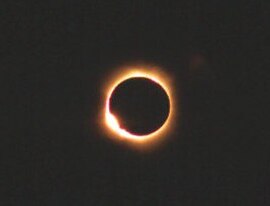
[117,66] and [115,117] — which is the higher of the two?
[117,66]

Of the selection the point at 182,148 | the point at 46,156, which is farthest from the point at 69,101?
the point at 182,148

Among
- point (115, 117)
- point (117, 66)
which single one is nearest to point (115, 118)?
point (115, 117)

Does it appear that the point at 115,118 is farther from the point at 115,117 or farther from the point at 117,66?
the point at 117,66

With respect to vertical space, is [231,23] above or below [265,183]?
above

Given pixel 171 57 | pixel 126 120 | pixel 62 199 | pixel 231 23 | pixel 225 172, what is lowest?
pixel 62 199

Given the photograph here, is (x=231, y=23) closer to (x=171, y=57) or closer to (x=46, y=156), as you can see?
(x=171, y=57)
